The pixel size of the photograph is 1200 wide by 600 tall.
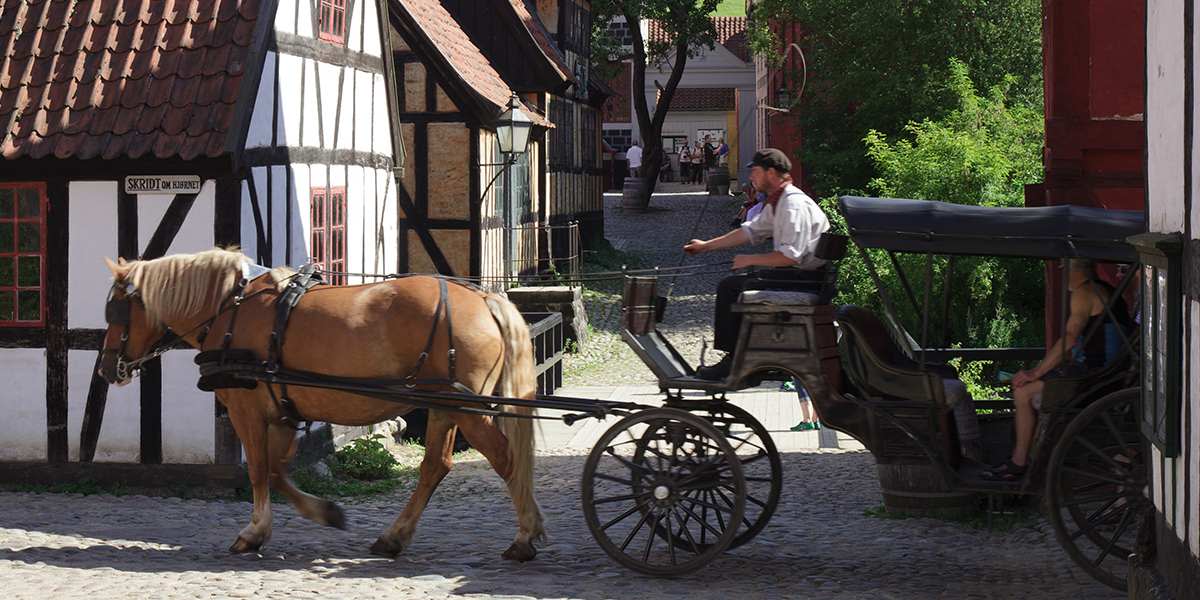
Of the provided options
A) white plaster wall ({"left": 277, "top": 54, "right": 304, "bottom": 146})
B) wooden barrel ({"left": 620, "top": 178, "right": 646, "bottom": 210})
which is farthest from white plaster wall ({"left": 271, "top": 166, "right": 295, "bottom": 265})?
wooden barrel ({"left": 620, "top": 178, "right": 646, "bottom": 210})

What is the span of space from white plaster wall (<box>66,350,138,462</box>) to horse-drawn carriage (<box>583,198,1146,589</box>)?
4.64 m

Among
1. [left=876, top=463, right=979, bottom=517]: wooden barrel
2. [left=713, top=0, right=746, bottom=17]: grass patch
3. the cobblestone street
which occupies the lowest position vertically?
the cobblestone street

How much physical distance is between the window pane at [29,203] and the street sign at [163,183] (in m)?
0.81

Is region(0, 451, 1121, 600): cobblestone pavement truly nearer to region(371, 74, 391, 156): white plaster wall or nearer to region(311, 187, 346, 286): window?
region(311, 187, 346, 286): window

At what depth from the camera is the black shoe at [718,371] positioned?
836cm

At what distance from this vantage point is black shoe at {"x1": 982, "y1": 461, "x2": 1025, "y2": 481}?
811cm

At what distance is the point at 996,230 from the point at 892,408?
1.08 m

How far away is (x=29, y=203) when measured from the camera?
466 inches

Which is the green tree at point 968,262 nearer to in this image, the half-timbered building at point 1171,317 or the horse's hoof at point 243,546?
the horse's hoof at point 243,546

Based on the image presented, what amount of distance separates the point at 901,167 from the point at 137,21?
32.9 feet

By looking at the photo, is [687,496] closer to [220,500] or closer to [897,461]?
[897,461]

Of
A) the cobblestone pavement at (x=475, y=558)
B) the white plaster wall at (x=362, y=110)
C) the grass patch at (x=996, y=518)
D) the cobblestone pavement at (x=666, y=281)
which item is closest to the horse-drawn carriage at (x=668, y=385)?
the cobblestone pavement at (x=475, y=558)

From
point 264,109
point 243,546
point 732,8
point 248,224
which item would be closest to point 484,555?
point 243,546

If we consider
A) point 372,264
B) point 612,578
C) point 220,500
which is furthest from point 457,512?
point 372,264
